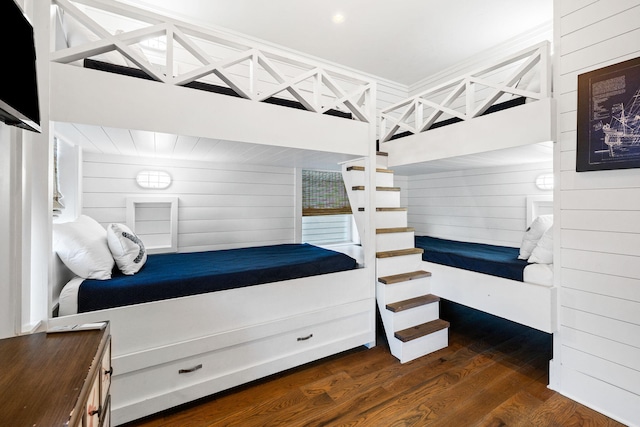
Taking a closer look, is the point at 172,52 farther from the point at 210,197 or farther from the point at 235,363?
the point at 235,363

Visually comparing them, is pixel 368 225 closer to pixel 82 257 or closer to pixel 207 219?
pixel 207 219

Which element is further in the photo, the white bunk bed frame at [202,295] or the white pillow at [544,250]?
the white pillow at [544,250]

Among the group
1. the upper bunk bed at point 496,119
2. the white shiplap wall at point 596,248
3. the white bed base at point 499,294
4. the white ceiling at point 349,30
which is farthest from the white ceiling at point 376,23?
the white bed base at point 499,294

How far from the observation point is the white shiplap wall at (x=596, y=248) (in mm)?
1620

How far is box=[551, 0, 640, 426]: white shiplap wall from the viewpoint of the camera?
162 centimetres

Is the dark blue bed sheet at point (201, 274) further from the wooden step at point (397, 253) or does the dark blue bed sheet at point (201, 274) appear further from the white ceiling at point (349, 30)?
the white ceiling at point (349, 30)

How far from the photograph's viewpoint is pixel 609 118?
5.45 ft

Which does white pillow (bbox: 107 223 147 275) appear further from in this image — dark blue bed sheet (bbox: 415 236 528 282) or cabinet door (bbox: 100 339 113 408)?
dark blue bed sheet (bbox: 415 236 528 282)

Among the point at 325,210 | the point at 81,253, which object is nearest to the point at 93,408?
the point at 81,253

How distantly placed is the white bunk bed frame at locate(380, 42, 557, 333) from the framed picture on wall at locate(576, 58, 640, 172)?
17cm

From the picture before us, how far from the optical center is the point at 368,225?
2.45 metres

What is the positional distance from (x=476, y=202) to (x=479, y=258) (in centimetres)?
129

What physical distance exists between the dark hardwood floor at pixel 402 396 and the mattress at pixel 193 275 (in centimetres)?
71

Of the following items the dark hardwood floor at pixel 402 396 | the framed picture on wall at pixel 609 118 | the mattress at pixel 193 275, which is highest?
the framed picture on wall at pixel 609 118
